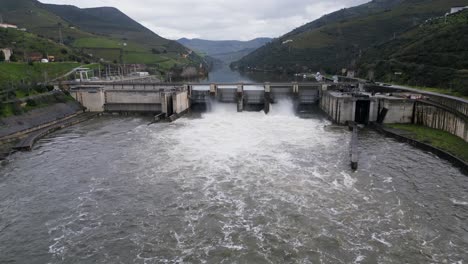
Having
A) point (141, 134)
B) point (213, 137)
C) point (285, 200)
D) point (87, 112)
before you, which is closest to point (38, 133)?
point (141, 134)

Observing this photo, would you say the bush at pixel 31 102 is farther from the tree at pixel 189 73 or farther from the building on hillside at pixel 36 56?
the tree at pixel 189 73

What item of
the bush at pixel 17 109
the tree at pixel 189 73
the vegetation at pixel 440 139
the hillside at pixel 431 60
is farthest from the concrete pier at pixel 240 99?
the tree at pixel 189 73

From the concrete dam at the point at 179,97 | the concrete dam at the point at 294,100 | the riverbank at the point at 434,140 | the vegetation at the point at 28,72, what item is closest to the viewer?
the riverbank at the point at 434,140

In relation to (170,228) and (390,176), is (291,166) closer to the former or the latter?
(390,176)

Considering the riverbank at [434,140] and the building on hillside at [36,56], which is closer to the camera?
the riverbank at [434,140]

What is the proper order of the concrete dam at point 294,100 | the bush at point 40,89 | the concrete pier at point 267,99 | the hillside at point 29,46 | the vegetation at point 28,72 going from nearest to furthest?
the concrete dam at point 294,100, the bush at point 40,89, the concrete pier at point 267,99, the vegetation at point 28,72, the hillside at point 29,46

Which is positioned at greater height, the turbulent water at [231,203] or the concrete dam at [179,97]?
the concrete dam at [179,97]
